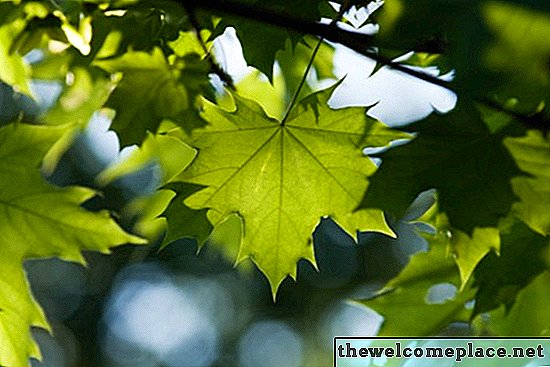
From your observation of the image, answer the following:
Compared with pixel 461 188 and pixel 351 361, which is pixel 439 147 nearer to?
pixel 461 188

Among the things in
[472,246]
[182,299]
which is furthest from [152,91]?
[182,299]

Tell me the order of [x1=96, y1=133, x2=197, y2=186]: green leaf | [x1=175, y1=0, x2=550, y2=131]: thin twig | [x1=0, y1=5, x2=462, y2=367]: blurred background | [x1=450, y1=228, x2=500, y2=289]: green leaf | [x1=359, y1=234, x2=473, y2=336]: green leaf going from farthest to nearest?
1. [x1=0, y1=5, x2=462, y2=367]: blurred background
2. [x1=96, y1=133, x2=197, y2=186]: green leaf
3. [x1=359, y1=234, x2=473, y2=336]: green leaf
4. [x1=450, y1=228, x2=500, y2=289]: green leaf
5. [x1=175, y1=0, x2=550, y2=131]: thin twig

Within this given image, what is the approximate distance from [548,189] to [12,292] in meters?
0.60

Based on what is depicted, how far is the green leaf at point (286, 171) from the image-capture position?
1.05 meters

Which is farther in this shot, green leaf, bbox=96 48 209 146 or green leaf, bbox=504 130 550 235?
green leaf, bbox=96 48 209 146

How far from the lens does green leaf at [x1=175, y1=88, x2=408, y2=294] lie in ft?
3.44

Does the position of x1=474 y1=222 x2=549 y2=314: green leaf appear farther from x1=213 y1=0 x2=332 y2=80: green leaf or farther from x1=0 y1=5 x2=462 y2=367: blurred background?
x1=0 y1=5 x2=462 y2=367: blurred background

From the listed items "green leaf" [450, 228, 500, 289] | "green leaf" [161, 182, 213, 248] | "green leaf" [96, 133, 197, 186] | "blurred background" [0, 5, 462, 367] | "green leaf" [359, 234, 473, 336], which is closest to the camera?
"green leaf" [450, 228, 500, 289]

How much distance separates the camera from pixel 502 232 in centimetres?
106

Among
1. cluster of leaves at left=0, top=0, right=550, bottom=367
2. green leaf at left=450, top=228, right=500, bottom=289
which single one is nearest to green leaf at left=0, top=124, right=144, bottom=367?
cluster of leaves at left=0, top=0, right=550, bottom=367

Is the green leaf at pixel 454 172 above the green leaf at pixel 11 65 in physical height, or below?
below

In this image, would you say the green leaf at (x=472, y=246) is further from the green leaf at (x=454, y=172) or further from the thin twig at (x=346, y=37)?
the thin twig at (x=346, y=37)

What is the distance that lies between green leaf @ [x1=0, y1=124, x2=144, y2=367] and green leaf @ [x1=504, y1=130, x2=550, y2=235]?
423 mm

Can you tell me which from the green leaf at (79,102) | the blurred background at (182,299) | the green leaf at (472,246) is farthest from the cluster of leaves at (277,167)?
the blurred background at (182,299)
